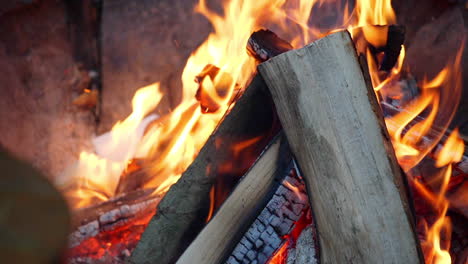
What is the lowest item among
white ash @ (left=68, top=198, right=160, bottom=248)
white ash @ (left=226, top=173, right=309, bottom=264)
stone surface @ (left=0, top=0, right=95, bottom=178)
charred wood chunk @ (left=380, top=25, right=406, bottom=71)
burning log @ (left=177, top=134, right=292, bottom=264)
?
white ash @ (left=226, top=173, right=309, bottom=264)

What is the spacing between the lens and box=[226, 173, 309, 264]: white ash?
1484 millimetres

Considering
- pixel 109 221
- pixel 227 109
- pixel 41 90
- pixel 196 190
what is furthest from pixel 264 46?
pixel 41 90

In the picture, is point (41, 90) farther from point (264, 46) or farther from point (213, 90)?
point (264, 46)

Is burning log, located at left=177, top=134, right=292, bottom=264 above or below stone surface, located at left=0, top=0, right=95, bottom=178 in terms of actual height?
below

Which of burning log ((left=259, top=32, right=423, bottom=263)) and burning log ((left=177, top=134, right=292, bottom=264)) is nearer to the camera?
burning log ((left=259, top=32, right=423, bottom=263))

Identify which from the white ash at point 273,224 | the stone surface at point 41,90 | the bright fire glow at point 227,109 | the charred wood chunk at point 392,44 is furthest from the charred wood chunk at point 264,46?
the stone surface at point 41,90

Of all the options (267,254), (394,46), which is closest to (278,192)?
(267,254)

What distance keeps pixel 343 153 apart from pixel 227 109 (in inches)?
30.5

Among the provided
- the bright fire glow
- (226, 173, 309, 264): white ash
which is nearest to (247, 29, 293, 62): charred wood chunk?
the bright fire glow

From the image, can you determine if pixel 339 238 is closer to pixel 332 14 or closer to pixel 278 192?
pixel 278 192

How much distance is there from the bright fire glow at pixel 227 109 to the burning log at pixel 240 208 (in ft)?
0.58

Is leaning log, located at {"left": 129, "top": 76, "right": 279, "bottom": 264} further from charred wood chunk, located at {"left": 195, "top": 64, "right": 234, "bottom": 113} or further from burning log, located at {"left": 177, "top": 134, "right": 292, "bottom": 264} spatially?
charred wood chunk, located at {"left": 195, "top": 64, "right": 234, "bottom": 113}

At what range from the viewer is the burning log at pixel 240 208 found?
4.97 feet

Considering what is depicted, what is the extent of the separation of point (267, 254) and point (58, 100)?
2039 mm
